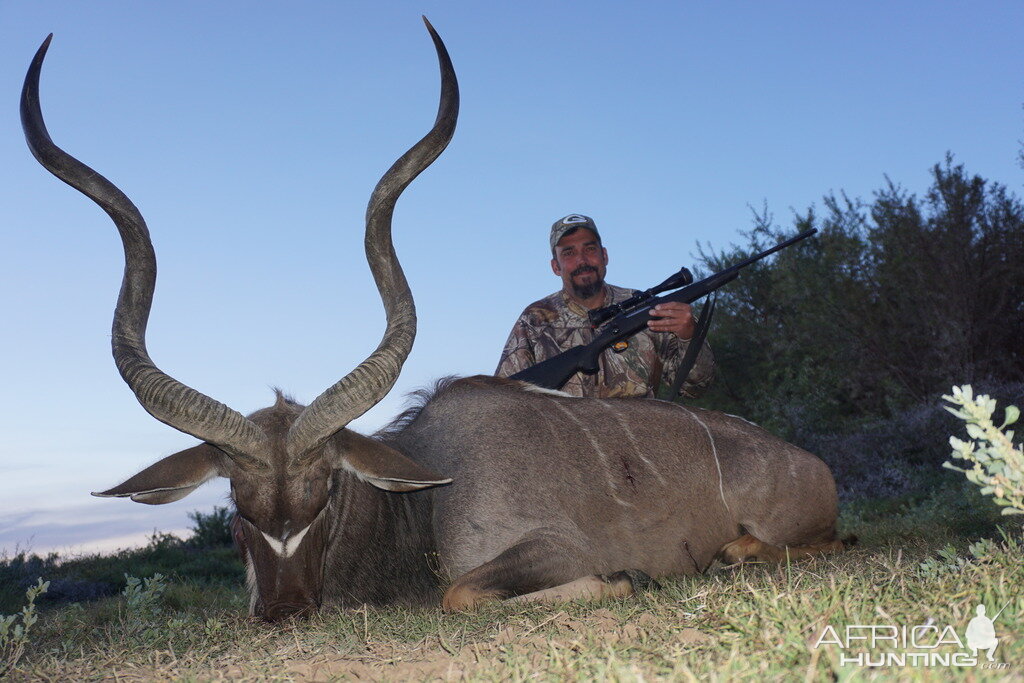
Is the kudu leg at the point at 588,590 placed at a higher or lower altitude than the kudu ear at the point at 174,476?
lower

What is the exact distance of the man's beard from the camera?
809 centimetres

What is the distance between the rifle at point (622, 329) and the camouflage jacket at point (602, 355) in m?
0.39

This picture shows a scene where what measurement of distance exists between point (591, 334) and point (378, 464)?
157 inches

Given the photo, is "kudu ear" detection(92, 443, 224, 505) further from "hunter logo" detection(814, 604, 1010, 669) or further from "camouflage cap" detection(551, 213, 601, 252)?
"camouflage cap" detection(551, 213, 601, 252)

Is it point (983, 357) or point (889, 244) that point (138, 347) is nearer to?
point (983, 357)

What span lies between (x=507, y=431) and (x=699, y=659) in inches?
114

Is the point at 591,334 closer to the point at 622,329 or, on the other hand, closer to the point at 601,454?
the point at 622,329

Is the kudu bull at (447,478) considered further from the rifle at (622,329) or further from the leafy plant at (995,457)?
the leafy plant at (995,457)

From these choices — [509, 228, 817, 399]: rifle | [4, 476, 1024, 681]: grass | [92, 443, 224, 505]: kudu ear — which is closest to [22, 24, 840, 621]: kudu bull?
[92, 443, 224, 505]: kudu ear

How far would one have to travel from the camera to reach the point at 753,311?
73.3 feet

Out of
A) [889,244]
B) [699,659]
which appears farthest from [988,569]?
[889,244]

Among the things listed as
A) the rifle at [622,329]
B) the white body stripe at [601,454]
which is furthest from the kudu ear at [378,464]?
the rifle at [622,329]

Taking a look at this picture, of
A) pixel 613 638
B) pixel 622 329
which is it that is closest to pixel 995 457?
pixel 613 638

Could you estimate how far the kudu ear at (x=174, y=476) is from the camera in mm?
4105
